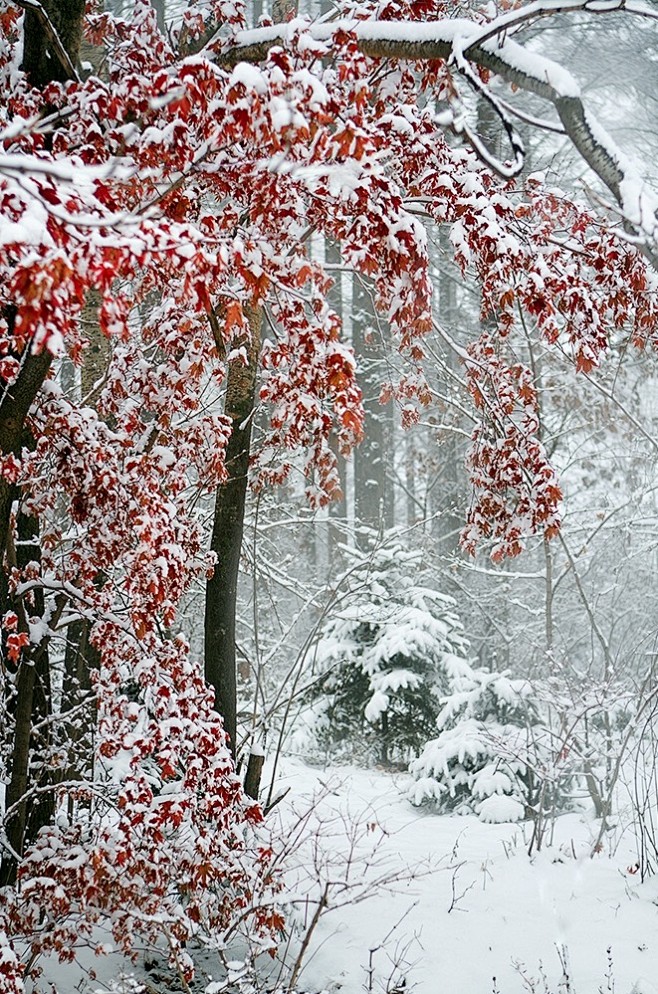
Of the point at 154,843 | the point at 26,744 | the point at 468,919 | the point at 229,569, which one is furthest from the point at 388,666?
the point at 154,843

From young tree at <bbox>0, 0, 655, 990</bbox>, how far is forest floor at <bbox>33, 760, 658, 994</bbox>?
0.81 metres

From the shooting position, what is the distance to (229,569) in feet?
Result: 18.3

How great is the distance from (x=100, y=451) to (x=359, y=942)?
11.4 feet

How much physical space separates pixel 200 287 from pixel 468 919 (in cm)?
484

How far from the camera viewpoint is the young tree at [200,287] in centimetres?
272

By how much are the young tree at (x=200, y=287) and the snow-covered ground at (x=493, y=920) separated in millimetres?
1050

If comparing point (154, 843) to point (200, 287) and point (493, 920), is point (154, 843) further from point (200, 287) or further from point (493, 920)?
point (200, 287)

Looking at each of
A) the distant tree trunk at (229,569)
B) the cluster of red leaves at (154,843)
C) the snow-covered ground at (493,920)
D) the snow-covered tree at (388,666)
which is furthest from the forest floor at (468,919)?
the snow-covered tree at (388,666)

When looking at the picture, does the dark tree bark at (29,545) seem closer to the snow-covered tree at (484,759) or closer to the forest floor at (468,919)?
the forest floor at (468,919)

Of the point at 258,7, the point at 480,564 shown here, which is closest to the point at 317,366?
the point at 480,564

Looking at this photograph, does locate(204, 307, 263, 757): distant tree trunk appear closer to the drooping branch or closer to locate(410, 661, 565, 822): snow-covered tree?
the drooping branch

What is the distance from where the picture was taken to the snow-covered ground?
4848mm

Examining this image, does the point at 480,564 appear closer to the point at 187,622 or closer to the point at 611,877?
the point at 187,622

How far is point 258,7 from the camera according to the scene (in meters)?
13.2
